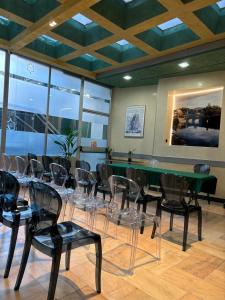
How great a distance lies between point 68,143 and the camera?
6738mm

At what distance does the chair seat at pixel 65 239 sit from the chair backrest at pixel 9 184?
536 millimetres

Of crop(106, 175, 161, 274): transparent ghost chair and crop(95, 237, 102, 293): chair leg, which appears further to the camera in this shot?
crop(106, 175, 161, 274): transparent ghost chair

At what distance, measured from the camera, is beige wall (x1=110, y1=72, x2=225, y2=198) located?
5750 millimetres

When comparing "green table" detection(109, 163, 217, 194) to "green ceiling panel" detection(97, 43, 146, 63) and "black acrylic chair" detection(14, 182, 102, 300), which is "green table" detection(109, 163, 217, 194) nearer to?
"black acrylic chair" detection(14, 182, 102, 300)

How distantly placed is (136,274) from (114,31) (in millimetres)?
3969

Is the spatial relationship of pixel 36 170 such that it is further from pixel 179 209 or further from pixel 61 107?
pixel 61 107

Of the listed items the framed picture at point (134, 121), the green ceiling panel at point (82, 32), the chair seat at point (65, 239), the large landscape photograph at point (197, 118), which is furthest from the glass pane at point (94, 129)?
the chair seat at point (65, 239)

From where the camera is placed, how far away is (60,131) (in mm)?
6867

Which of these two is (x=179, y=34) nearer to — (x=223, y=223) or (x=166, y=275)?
(x=223, y=223)

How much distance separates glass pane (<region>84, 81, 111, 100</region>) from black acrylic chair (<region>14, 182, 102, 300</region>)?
6.00 meters

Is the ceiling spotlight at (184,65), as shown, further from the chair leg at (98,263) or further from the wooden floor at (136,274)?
the chair leg at (98,263)

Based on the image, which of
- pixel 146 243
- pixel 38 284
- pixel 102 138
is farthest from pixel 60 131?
pixel 38 284

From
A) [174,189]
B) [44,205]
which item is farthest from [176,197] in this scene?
[44,205]

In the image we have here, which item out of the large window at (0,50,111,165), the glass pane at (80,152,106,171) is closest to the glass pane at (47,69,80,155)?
the large window at (0,50,111,165)
